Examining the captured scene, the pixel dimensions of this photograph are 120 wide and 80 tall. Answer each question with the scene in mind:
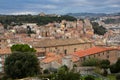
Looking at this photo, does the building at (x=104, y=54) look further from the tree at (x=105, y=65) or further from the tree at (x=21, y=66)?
the tree at (x=21, y=66)

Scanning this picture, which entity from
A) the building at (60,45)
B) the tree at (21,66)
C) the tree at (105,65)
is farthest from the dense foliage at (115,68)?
the building at (60,45)

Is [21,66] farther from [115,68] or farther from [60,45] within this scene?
[60,45]

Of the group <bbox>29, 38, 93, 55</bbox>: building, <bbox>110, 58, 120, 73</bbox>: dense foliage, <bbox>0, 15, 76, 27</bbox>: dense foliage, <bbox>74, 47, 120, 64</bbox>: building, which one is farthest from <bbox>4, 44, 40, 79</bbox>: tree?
<bbox>0, 15, 76, 27</bbox>: dense foliage

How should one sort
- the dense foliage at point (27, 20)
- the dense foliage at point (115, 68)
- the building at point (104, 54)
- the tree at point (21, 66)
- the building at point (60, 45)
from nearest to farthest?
the tree at point (21, 66)
the dense foliage at point (115, 68)
the building at point (104, 54)
the building at point (60, 45)
the dense foliage at point (27, 20)

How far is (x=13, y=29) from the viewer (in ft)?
399

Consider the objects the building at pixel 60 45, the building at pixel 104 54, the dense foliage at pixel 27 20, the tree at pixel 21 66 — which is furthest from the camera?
the dense foliage at pixel 27 20

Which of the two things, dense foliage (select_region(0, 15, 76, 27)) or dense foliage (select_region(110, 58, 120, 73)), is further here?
dense foliage (select_region(0, 15, 76, 27))

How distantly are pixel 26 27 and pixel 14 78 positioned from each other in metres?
84.6

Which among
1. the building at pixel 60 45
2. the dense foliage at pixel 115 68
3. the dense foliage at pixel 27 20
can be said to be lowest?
the dense foliage at pixel 27 20

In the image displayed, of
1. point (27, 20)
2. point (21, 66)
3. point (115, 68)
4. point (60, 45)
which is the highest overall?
point (21, 66)

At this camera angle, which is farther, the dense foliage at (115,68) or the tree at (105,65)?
the dense foliage at (115,68)

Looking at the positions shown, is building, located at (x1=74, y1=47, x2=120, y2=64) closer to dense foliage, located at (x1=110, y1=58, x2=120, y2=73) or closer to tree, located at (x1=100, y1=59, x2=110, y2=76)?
tree, located at (x1=100, y1=59, x2=110, y2=76)

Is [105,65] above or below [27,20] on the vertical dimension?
above

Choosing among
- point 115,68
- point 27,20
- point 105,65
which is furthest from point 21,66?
point 27,20
